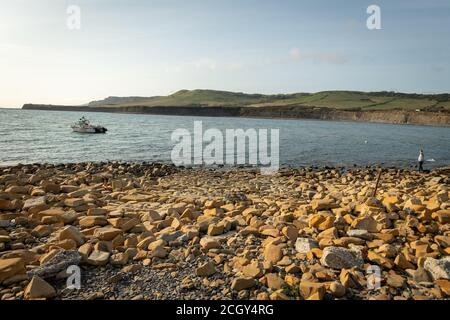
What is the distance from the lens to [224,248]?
796 cm

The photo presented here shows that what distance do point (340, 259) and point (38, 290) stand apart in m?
6.25

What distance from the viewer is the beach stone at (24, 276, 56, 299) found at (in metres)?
5.81

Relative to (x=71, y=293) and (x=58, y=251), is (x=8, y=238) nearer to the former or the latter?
(x=58, y=251)

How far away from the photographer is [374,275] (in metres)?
6.51

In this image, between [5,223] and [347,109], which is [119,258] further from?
[347,109]

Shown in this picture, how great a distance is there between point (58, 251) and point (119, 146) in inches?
1326

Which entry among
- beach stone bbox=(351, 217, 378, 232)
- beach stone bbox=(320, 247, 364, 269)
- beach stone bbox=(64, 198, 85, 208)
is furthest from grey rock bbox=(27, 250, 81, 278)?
beach stone bbox=(351, 217, 378, 232)

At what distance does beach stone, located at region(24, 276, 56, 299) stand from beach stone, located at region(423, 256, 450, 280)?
25.3 ft

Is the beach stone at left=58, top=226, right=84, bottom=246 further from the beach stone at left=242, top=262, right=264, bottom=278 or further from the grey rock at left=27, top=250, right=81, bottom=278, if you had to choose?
the beach stone at left=242, top=262, right=264, bottom=278

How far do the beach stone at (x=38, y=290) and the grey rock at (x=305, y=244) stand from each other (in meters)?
5.45

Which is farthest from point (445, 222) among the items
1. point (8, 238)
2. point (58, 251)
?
point (8, 238)

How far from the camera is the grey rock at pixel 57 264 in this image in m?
6.45
